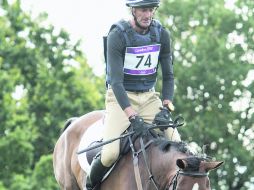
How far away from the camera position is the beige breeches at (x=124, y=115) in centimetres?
1058

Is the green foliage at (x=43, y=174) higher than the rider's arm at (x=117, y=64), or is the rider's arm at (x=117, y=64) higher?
the rider's arm at (x=117, y=64)

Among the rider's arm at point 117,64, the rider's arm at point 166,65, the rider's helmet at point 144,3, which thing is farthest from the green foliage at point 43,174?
the rider's helmet at point 144,3

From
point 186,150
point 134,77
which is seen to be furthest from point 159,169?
point 134,77

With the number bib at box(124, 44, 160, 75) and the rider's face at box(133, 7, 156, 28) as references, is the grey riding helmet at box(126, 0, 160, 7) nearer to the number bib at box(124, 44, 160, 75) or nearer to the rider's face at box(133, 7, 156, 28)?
the rider's face at box(133, 7, 156, 28)

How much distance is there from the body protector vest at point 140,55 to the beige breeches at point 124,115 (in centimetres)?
17

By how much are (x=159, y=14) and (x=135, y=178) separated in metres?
40.7

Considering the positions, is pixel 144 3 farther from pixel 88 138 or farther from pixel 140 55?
pixel 88 138

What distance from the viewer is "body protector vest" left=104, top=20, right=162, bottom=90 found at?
33.6ft

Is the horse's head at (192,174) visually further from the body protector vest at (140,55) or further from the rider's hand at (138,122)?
the body protector vest at (140,55)

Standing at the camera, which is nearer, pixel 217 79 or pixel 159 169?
pixel 159 169

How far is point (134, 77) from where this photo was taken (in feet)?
34.7

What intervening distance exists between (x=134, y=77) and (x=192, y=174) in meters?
1.91

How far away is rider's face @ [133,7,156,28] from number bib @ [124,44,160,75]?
303 millimetres

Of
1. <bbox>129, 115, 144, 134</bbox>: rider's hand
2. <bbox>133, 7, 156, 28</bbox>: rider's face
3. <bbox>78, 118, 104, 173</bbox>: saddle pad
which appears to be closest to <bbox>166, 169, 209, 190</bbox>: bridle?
<bbox>129, 115, 144, 134</bbox>: rider's hand
